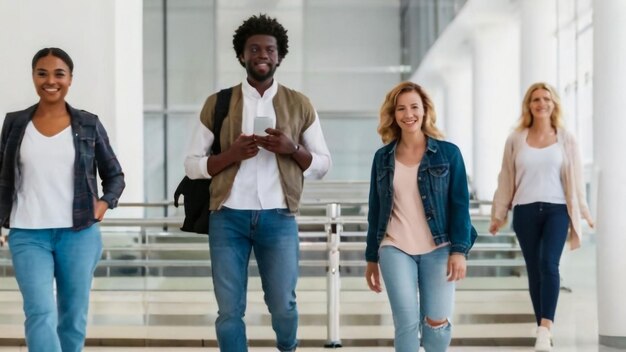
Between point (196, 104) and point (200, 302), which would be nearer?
point (200, 302)

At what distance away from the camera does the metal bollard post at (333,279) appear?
7.42 m

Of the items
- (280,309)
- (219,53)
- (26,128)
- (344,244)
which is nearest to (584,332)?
(344,244)

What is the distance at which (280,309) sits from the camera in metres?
4.88

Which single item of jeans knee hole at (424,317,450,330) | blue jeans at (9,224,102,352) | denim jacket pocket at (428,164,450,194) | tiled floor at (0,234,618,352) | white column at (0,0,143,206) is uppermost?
white column at (0,0,143,206)

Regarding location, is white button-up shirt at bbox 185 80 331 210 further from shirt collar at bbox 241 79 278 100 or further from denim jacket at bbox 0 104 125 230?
denim jacket at bbox 0 104 125 230

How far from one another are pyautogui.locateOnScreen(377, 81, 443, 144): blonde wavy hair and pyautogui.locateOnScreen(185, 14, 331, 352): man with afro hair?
0.34 meters

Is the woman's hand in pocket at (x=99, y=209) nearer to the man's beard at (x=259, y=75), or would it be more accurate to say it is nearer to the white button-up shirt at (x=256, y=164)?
the white button-up shirt at (x=256, y=164)

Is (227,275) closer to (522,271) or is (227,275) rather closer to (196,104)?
(522,271)

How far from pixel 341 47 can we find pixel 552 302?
688 inches

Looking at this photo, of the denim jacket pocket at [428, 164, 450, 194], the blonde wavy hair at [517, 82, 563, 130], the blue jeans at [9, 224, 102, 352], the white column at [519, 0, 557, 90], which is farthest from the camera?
the white column at [519, 0, 557, 90]

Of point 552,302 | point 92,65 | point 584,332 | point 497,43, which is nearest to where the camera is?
point 552,302

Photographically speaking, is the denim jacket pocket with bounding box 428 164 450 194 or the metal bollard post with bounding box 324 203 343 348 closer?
the denim jacket pocket with bounding box 428 164 450 194

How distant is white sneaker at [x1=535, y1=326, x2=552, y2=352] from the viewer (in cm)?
666

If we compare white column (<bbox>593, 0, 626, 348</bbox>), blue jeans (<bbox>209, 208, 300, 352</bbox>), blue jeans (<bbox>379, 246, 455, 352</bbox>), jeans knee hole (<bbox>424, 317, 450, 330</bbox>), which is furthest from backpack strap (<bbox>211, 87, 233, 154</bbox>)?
white column (<bbox>593, 0, 626, 348</bbox>)
